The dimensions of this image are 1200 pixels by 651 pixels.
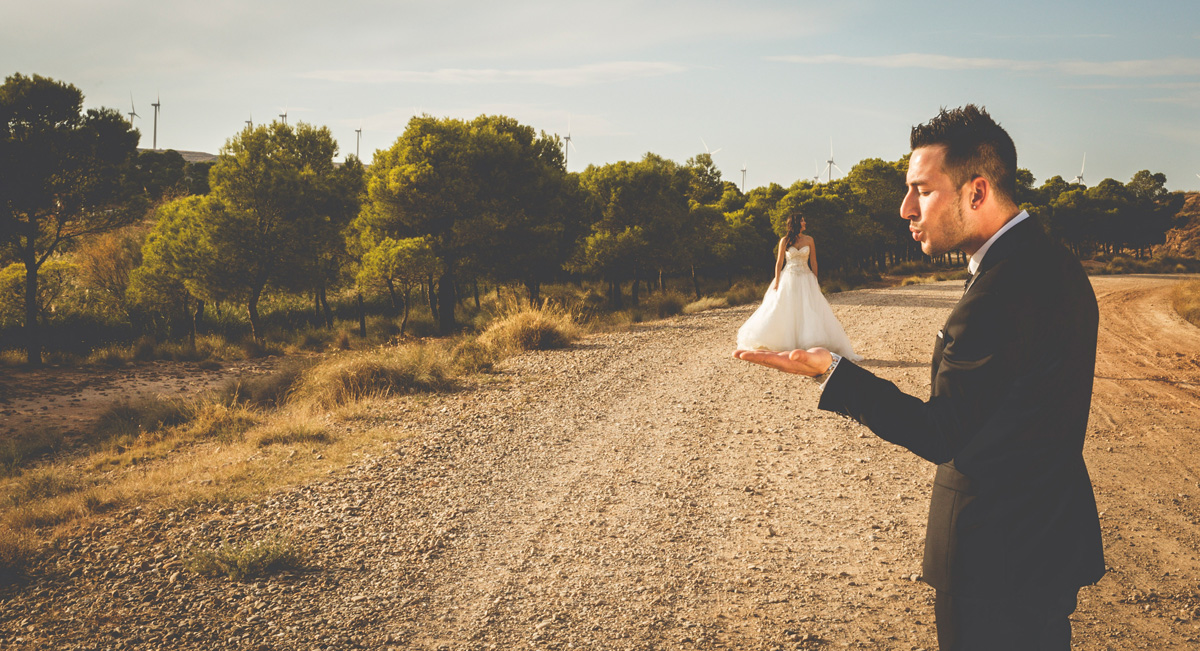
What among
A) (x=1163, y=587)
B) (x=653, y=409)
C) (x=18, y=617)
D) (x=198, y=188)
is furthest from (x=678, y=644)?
(x=198, y=188)

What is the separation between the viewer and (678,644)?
383cm

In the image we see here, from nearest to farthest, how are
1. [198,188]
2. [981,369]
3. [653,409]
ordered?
[981,369]
[653,409]
[198,188]

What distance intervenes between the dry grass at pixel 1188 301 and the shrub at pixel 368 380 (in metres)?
20.9

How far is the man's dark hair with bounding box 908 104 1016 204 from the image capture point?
5.40 feet

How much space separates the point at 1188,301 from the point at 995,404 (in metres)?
27.8

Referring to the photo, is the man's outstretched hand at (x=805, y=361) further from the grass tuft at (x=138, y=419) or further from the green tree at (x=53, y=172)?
the green tree at (x=53, y=172)

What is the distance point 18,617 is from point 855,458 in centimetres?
724

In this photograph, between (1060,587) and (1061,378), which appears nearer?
(1061,378)

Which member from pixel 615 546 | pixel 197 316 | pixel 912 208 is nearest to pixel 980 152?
pixel 912 208

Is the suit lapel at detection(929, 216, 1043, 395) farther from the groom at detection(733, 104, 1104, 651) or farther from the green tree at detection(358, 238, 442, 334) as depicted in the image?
the green tree at detection(358, 238, 442, 334)

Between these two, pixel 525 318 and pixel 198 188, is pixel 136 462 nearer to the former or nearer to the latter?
pixel 525 318

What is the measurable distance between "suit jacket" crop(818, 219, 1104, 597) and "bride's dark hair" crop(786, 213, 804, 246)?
9396mm

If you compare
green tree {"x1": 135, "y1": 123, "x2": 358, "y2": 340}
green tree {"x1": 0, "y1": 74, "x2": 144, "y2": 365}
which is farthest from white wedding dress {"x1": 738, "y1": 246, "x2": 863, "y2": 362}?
green tree {"x1": 0, "y1": 74, "x2": 144, "y2": 365}

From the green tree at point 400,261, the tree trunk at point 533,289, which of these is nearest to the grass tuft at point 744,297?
the tree trunk at point 533,289
